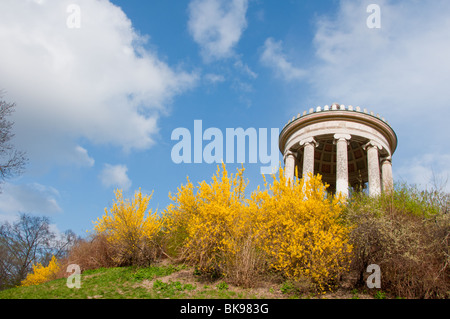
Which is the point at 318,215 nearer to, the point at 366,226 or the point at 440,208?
the point at 366,226

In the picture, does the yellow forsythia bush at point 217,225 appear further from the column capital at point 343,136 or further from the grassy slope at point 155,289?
the column capital at point 343,136

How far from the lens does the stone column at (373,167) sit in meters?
24.9

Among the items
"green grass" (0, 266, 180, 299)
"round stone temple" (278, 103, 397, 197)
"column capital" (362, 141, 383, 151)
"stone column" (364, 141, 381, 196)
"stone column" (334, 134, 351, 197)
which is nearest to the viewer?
"green grass" (0, 266, 180, 299)

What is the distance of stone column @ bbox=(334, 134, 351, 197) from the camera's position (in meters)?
24.5

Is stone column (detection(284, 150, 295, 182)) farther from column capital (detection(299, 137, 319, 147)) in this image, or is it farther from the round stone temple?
column capital (detection(299, 137, 319, 147))

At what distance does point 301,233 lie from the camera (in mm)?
11758

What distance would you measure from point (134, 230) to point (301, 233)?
7962 millimetres

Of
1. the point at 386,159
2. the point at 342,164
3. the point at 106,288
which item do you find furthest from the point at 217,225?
the point at 386,159

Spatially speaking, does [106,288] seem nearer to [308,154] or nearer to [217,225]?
[217,225]

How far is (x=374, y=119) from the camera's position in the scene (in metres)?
27.3

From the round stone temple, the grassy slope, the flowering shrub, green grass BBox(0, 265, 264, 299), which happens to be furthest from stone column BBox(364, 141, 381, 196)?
green grass BBox(0, 265, 264, 299)

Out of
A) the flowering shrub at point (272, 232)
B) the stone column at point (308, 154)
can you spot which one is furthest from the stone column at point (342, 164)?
the flowering shrub at point (272, 232)

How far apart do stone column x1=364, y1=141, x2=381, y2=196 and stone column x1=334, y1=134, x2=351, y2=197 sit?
1.92 m
